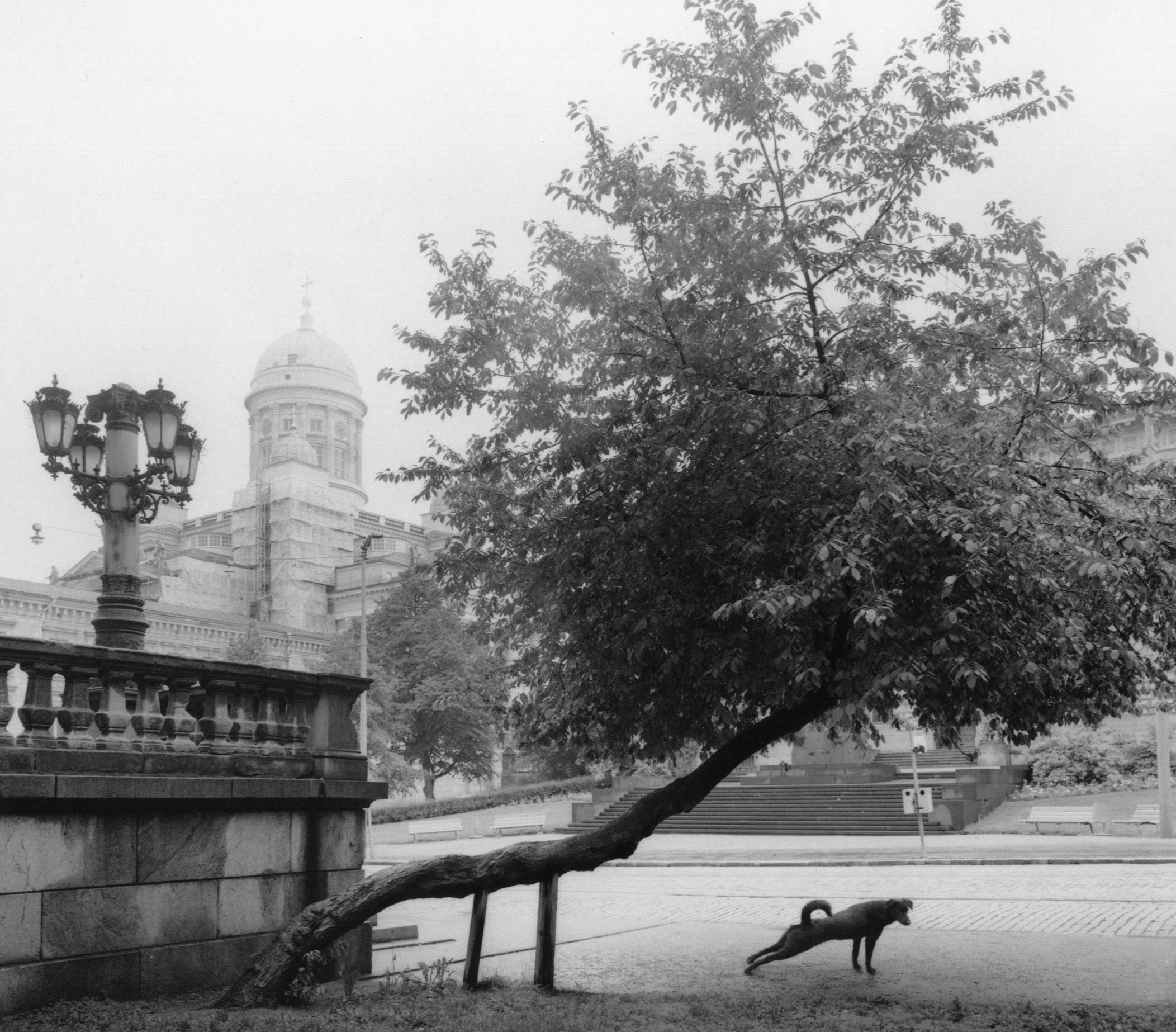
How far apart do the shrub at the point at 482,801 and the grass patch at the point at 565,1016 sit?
40393 mm

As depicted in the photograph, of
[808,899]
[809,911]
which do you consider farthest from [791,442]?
[808,899]

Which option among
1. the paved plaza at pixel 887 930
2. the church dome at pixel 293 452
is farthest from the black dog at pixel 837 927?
the church dome at pixel 293 452

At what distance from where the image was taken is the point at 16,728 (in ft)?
160

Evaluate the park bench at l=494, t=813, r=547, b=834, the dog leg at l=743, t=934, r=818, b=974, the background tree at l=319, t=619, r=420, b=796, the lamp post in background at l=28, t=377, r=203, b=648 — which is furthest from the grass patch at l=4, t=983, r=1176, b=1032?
the background tree at l=319, t=619, r=420, b=796

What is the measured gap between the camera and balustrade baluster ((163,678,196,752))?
1021 cm

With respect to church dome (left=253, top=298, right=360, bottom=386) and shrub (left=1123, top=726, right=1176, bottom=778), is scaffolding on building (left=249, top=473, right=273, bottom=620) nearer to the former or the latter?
church dome (left=253, top=298, right=360, bottom=386)

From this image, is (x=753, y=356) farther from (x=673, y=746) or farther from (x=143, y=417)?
(x=143, y=417)

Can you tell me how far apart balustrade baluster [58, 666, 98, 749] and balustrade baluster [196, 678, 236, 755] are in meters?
0.93

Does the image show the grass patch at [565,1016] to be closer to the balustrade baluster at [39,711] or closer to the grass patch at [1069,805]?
the balustrade baluster at [39,711]

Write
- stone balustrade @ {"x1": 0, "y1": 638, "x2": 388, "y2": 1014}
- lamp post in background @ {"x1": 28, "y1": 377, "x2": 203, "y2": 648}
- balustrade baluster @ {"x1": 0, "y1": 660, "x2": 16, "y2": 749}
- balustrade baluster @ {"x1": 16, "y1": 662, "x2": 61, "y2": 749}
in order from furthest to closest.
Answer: lamp post in background @ {"x1": 28, "y1": 377, "x2": 203, "y2": 648}, balustrade baluster @ {"x1": 16, "y1": 662, "x2": 61, "y2": 749}, stone balustrade @ {"x1": 0, "y1": 638, "x2": 388, "y2": 1014}, balustrade baluster @ {"x1": 0, "y1": 660, "x2": 16, "y2": 749}

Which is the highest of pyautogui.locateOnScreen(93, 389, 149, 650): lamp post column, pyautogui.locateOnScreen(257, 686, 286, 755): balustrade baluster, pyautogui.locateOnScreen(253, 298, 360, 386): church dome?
pyautogui.locateOnScreen(253, 298, 360, 386): church dome

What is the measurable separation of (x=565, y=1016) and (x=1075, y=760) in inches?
1630

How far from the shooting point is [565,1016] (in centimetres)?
928

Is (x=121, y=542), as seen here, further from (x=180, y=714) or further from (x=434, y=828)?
(x=434, y=828)
